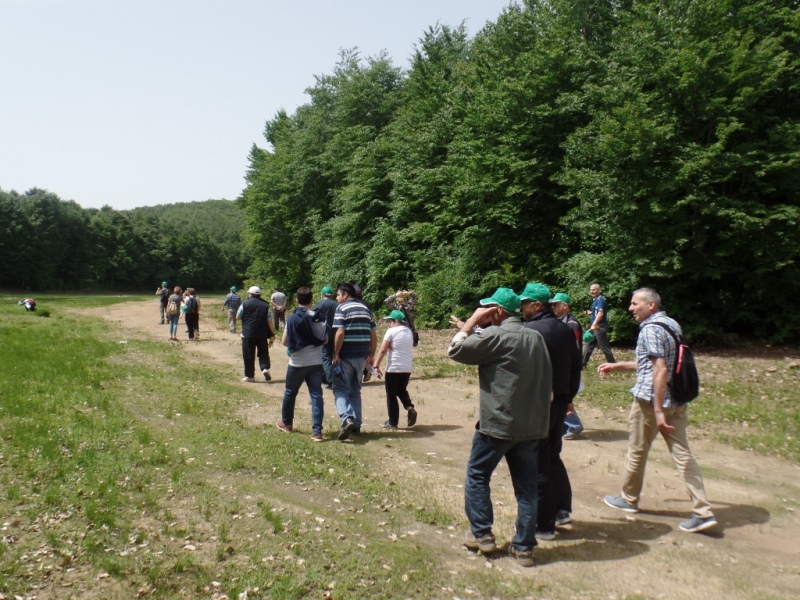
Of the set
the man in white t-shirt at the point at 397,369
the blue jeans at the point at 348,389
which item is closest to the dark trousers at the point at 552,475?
the blue jeans at the point at 348,389

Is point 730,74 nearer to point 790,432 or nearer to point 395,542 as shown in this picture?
point 790,432

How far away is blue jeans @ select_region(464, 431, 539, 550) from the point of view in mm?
4938

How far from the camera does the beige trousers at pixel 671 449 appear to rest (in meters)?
5.56

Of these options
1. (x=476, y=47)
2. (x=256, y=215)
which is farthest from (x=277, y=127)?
(x=476, y=47)

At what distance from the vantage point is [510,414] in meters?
4.85

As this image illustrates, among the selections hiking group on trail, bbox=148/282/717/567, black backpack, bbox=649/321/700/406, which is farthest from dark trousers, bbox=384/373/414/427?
black backpack, bbox=649/321/700/406

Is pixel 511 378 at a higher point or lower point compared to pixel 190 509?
higher

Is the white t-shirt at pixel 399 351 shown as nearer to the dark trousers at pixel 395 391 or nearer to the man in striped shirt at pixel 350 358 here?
the dark trousers at pixel 395 391

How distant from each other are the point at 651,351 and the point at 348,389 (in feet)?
14.7

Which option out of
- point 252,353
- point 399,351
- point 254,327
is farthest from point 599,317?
point 252,353

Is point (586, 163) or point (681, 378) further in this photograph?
point (586, 163)

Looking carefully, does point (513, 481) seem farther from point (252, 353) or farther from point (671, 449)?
point (252, 353)

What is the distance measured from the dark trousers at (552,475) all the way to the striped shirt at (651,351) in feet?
2.50

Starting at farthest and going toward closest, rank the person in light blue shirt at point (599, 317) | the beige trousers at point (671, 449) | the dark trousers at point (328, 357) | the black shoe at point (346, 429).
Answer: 1. the person in light blue shirt at point (599, 317)
2. the dark trousers at point (328, 357)
3. the black shoe at point (346, 429)
4. the beige trousers at point (671, 449)
